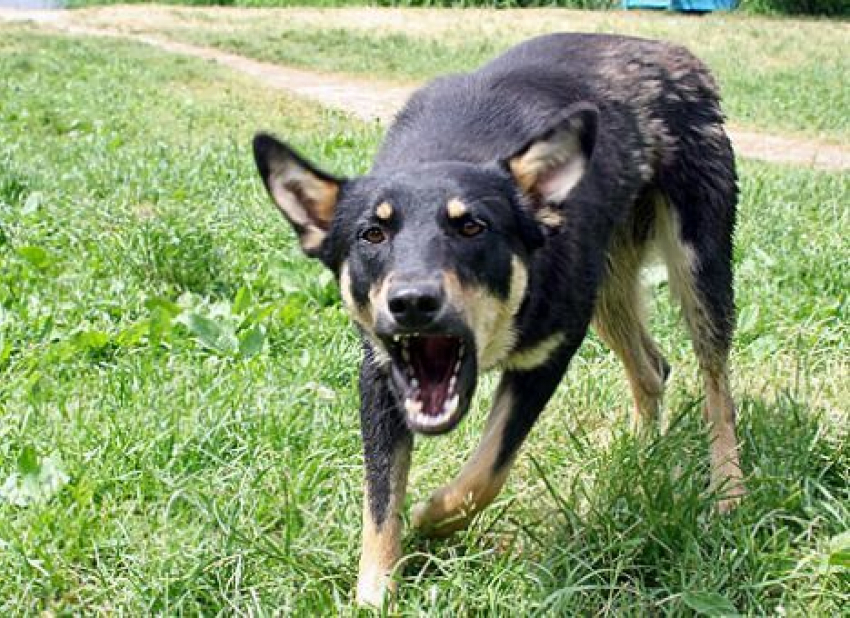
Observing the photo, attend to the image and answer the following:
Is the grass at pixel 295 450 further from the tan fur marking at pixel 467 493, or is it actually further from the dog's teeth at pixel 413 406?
the dog's teeth at pixel 413 406

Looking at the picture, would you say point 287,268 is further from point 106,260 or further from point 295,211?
point 295,211

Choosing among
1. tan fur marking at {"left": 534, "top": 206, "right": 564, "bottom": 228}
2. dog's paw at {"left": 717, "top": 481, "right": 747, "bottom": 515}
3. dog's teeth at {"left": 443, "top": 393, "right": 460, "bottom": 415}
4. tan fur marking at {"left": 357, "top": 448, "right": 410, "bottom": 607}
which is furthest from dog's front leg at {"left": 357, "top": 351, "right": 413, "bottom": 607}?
dog's paw at {"left": 717, "top": 481, "right": 747, "bottom": 515}

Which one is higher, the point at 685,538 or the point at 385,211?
the point at 385,211

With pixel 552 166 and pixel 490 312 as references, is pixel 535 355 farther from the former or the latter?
pixel 552 166

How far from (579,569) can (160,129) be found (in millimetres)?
7200

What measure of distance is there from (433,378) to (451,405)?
161mm

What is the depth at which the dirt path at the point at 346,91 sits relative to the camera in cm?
1044

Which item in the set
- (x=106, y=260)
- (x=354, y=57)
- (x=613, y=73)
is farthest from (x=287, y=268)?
(x=354, y=57)

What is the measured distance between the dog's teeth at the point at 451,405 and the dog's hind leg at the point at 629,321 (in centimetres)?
144

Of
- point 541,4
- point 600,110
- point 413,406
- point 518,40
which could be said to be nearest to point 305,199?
point 413,406

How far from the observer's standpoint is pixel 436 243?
10.2 feet

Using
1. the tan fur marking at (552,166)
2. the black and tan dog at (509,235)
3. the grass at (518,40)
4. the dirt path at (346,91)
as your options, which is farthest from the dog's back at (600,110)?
the grass at (518,40)

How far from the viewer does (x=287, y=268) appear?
18.1 feet

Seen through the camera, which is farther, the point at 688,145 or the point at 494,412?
the point at 688,145
